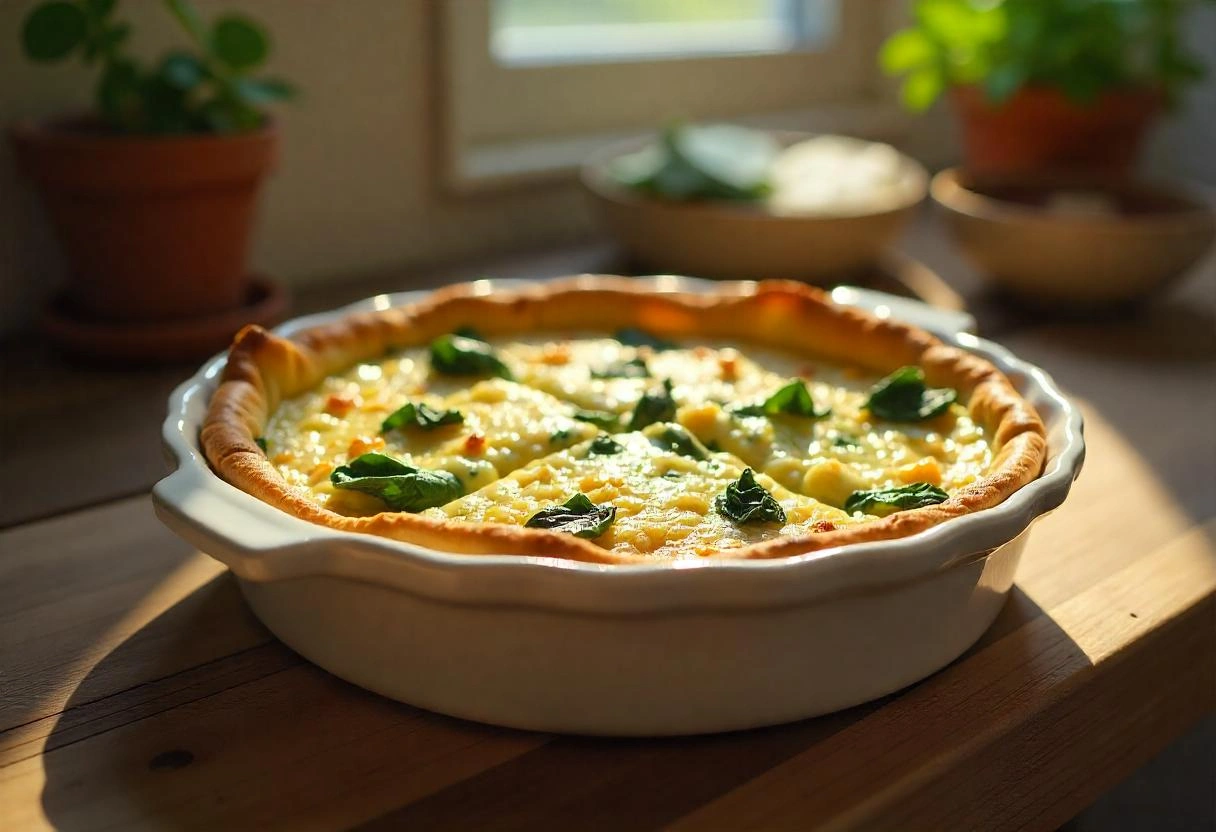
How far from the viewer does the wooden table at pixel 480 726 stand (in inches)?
41.7

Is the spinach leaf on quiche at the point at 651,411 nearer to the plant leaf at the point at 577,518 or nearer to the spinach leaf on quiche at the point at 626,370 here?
the spinach leaf on quiche at the point at 626,370

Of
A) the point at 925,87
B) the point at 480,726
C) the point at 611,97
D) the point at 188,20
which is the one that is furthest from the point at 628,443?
the point at 925,87

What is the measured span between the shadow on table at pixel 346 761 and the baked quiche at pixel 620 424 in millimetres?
176

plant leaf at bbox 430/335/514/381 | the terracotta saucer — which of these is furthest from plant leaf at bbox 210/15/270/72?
plant leaf at bbox 430/335/514/381

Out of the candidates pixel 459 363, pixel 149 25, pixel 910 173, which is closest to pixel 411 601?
pixel 459 363

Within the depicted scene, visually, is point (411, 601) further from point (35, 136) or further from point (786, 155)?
point (786, 155)

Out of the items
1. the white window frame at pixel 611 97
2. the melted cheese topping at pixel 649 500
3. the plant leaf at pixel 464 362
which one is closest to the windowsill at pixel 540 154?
the white window frame at pixel 611 97

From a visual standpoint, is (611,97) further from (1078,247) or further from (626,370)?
(626,370)

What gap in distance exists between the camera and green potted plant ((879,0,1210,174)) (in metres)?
2.96

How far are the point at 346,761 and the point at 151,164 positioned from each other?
113 centimetres

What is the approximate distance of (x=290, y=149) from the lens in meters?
2.46

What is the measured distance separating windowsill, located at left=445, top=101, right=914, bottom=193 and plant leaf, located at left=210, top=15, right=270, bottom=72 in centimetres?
74

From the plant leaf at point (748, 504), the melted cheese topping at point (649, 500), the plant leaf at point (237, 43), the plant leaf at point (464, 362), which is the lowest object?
the plant leaf at point (464, 362)

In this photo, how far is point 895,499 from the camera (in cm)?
132
